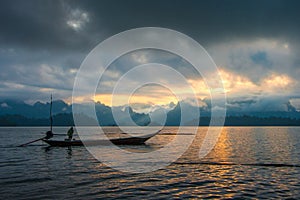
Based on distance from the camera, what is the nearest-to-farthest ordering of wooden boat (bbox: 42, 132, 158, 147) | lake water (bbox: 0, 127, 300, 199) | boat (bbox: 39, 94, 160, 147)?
lake water (bbox: 0, 127, 300, 199) → boat (bbox: 39, 94, 160, 147) → wooden boat (bbox: 42, 132, 158, 147)

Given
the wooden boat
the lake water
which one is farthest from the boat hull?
the lake water

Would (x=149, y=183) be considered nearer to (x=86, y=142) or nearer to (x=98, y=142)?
(x=86, y=142)

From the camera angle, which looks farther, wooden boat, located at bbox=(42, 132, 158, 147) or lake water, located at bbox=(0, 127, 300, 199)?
wooden boat, located at bbox=(42, 132, 158, 147)

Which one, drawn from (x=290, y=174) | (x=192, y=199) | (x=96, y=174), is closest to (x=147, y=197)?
(x=192, y=199)

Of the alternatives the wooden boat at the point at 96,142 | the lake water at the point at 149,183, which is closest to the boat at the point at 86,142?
the wooden boat at the point at 96,142

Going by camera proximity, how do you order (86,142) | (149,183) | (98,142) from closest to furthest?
(149,183) < (86,142) < (98,142)

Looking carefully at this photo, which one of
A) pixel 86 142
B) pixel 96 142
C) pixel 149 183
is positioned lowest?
pixel 149 183

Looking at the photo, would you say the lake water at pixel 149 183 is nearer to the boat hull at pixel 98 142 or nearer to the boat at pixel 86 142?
the boat at pixel 86 142

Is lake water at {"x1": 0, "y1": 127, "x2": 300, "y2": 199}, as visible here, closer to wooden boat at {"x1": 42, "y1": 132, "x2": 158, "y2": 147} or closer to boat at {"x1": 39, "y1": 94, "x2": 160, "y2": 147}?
boat at {"x1": 39, "y1": 94, "x2": 160, "y2": 147}

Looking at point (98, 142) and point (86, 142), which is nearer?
point (86, 142)

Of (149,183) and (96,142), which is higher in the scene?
(96,142)

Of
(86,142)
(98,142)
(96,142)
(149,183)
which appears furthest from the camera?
(98,142)

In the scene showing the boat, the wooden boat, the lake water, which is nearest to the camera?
the lake water

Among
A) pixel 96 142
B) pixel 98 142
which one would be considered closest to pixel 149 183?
pixel 96 142
